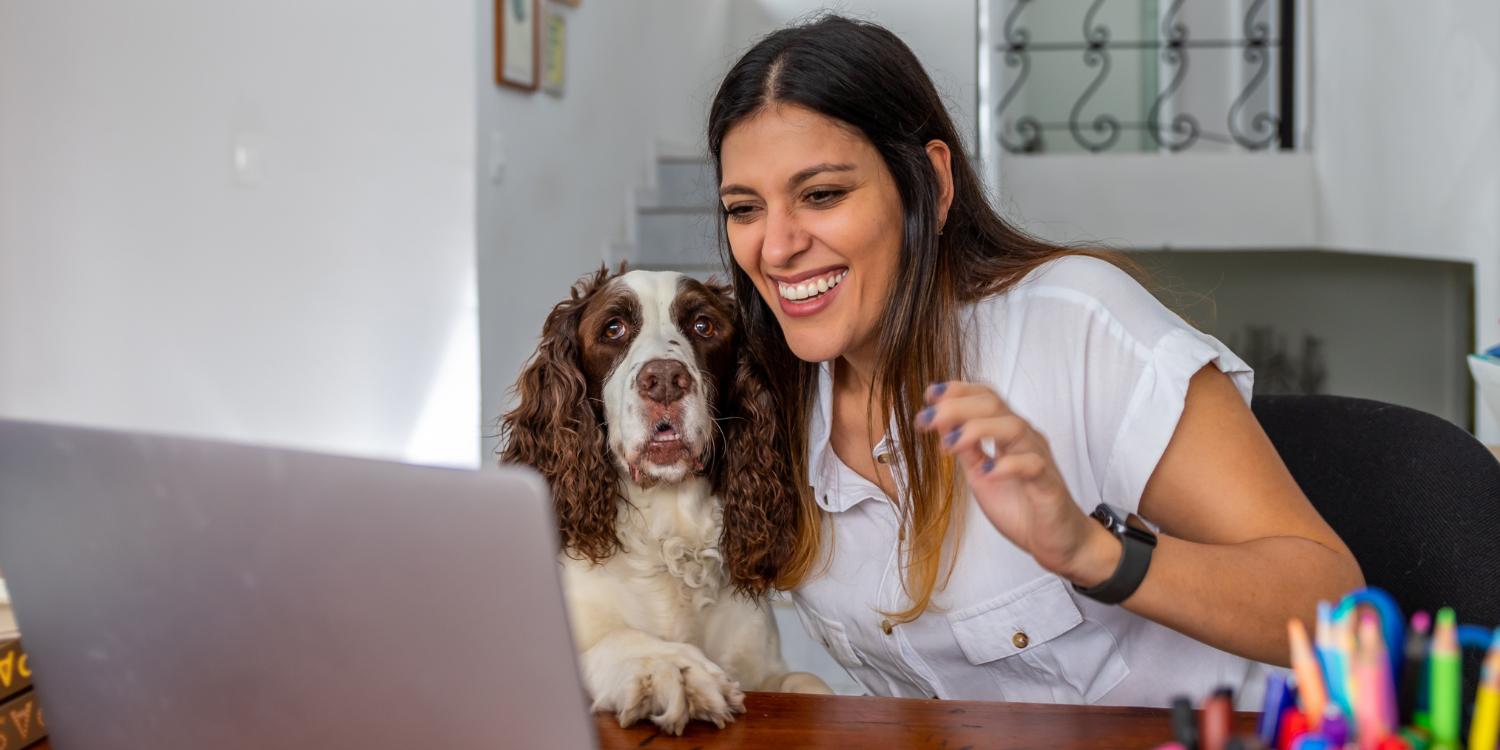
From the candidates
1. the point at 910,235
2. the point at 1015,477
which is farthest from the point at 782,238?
the point at 1015,477

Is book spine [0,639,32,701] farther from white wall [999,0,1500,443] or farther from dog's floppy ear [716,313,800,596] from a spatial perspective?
white wall [999,0,1500,443]

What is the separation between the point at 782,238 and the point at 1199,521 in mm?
483

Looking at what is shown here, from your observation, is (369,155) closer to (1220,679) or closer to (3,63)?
(3,63)

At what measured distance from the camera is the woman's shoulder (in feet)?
4.21

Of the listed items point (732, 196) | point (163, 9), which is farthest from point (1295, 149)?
point (732, 196)

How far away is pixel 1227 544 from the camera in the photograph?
3.78ft

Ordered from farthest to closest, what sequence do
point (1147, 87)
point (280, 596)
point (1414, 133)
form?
point (1147, 87) → point (1414, 133) → point (280, 596)

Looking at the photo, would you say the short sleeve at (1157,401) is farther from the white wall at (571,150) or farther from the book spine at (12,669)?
the white wall at (571,150)

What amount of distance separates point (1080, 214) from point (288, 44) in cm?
299

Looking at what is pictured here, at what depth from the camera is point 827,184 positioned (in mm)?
1335

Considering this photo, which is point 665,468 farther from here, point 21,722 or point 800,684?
point 21,722

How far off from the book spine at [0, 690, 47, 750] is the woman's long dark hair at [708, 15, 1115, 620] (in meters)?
0.76

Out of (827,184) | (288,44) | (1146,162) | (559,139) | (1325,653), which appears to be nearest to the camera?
(1325,653)

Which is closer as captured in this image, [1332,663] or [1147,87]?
[1332,663]
